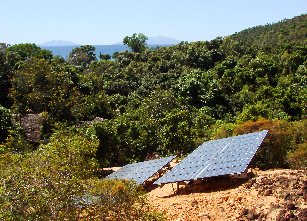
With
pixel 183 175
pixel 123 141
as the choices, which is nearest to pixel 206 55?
pixel 123 141

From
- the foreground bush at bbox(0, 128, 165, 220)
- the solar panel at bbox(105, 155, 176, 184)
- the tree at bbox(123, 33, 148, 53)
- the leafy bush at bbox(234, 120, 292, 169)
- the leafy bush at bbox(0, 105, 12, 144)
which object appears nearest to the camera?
the foreground bush at bbox(0, 128, 165, 220)

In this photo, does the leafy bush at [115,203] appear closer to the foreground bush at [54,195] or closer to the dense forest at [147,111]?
the foreground bush at [54,195]

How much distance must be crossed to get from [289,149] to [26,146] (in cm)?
1781

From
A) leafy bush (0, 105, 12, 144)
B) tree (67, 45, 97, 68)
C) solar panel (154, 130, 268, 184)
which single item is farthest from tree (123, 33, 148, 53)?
solar panel (154, 130, 268, 184)

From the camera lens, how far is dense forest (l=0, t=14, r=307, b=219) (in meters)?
12.8

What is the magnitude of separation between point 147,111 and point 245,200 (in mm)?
20104

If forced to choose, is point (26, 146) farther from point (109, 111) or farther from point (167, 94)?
point (109, 111)

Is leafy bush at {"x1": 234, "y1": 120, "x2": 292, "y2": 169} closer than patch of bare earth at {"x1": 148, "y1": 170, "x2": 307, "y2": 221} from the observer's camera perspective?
No

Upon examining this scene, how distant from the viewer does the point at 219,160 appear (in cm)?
1342

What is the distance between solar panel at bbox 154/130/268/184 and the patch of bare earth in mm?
824

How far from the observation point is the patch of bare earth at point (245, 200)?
9133mm

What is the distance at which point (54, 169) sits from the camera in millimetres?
8211

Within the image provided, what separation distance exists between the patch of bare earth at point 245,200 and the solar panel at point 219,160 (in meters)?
0.82

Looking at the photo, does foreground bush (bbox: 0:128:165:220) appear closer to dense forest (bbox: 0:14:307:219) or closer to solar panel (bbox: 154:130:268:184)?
dense forest (bbox: 0:14:307:219)
